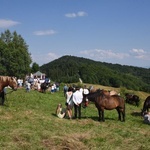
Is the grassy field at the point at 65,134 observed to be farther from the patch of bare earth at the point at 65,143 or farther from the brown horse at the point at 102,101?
the brown horse at the point at 102,101

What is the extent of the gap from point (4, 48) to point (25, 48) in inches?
216

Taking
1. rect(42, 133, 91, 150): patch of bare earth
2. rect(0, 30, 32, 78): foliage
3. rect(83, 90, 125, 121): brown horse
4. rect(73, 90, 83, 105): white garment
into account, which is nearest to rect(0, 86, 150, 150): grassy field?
rect(42, 133, 91, 150): patch of bare earth

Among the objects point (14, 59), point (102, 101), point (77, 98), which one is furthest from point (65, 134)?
point (14, 59)

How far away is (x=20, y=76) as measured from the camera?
63281 mm

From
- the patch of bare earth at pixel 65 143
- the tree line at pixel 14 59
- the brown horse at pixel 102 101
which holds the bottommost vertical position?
the patch of bare earth at pixel 65 143

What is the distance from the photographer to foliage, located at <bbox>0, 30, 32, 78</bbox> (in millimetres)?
62656

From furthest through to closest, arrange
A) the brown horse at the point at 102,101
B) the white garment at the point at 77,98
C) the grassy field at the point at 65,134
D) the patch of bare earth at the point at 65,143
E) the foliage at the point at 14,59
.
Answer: the foliage at the point at 14,59
the brown horse at the point at 102,101
the white garment at the point at 77,98
the grassy field at the point at 65,134
the patch of bare earth at the point at 65,143

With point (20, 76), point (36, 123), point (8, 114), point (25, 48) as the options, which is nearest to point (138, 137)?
point (36, 123)

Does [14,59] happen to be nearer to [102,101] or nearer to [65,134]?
[102,101]

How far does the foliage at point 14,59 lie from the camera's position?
6266 cm

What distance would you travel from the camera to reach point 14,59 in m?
62.9

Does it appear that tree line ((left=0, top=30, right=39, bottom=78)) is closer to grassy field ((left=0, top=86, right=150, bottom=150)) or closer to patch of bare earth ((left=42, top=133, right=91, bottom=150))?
grassy field ((left=0, top=86, right=150, bottom=150))

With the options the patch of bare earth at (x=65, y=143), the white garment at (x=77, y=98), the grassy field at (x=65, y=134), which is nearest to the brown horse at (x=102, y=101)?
the white garment at (x=77, y=98)

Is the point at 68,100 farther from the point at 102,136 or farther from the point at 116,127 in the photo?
the point at 102,136
